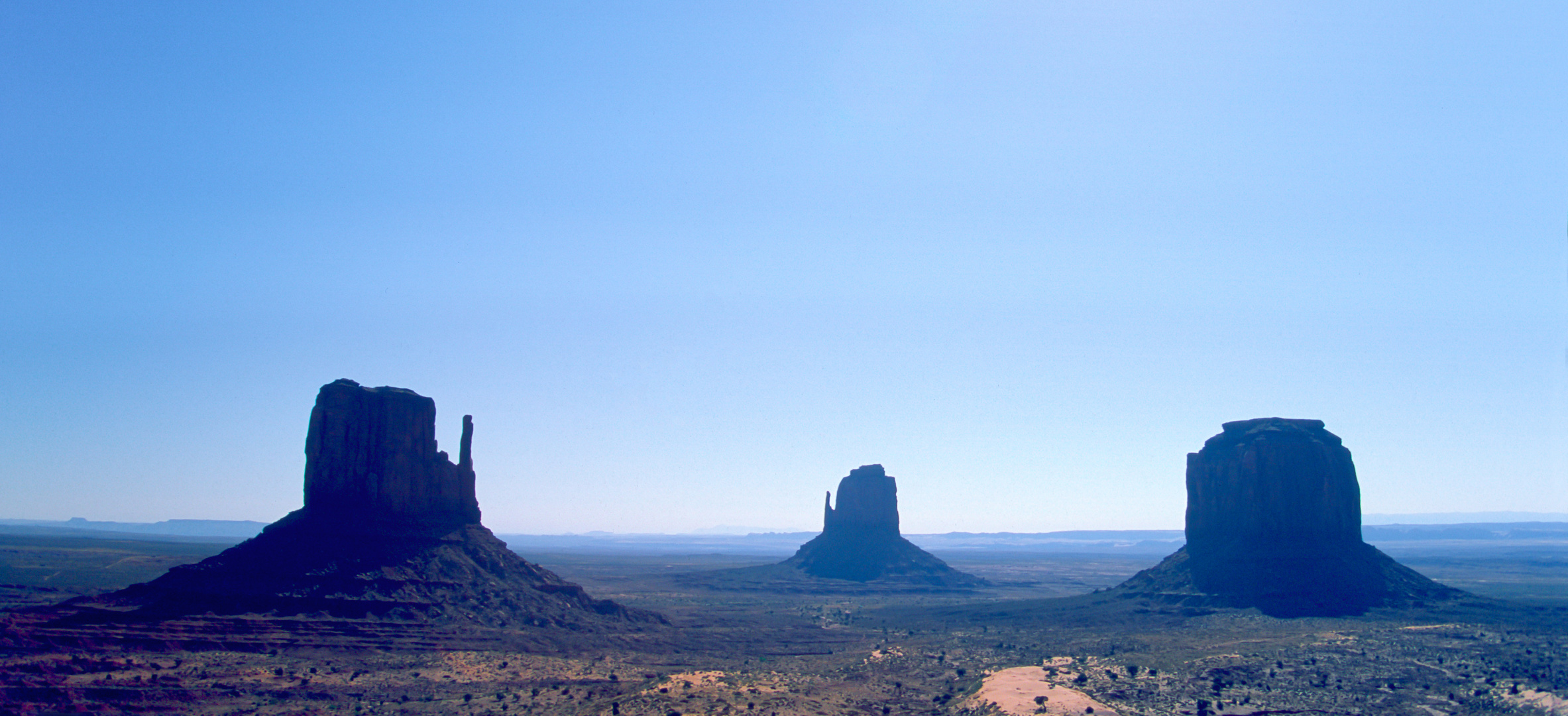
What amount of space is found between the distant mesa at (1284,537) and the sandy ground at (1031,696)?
33975 mm

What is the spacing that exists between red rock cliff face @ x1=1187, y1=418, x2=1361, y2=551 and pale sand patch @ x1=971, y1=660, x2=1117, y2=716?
42925mm

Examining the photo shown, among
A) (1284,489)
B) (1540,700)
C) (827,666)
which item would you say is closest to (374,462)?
(827,666)

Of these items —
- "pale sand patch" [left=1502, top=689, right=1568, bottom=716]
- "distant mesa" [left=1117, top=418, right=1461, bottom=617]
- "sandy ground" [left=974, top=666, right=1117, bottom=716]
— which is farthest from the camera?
"distant mesa" [left=1117, top=418, right=1461, bottom=617]

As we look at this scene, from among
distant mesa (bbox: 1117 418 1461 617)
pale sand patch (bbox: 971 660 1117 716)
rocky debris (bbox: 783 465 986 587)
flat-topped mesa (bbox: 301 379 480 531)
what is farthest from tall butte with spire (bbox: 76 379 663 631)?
rocky debris (bbox: 783 465 986 587)

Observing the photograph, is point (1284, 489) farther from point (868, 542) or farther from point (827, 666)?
point (868, 542)

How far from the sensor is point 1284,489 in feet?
254

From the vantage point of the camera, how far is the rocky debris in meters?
132

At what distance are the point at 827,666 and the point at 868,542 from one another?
87976 mm

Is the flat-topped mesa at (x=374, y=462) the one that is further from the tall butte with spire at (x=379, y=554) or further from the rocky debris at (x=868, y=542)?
the rocky debris at (x=868, y=542)

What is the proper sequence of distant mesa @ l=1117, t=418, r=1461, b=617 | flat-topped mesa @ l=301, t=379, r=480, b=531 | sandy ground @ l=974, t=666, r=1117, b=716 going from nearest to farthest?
sandy ground @ l=974, t=666, r=1117, b=716 → flat-topped mesa @ l=301, t=379, r=480, b=531 → distant mesa @ l=1117, t=418, r=1461, b=617

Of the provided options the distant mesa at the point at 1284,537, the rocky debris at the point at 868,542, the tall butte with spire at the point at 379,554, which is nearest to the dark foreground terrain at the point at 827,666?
the tall butte with spire at the point at 379,554

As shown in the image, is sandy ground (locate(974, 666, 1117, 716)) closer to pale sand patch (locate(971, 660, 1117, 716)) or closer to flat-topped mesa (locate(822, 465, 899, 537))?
pale sand patch (locate(971, 660, 1117, 716))

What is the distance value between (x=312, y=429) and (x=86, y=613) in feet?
54.2

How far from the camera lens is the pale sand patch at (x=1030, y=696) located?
37344mm
